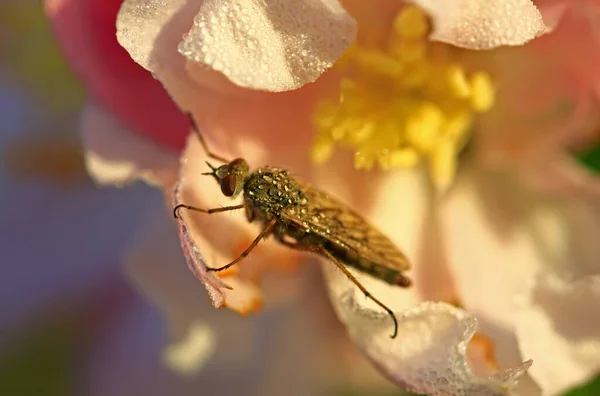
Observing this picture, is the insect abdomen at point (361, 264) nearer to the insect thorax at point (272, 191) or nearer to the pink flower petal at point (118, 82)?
the insect thorax at point (272, 191)

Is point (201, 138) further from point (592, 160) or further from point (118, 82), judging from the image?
point (592, 160)

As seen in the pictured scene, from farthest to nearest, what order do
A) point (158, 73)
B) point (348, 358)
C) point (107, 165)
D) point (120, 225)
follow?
point (120, 225) → point (348, 358) → point (107, 165) → point (158, 73)

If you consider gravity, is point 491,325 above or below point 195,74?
below

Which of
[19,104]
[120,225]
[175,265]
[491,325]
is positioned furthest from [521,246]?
[19,104]

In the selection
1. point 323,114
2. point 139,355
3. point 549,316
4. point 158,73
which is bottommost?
point 139,355

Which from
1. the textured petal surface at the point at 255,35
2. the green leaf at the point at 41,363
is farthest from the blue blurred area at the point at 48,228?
the textured petal surface at the point at 255,35

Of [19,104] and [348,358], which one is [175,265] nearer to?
[348,358]

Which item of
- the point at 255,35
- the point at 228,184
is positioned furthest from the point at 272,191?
the point at 255,35
